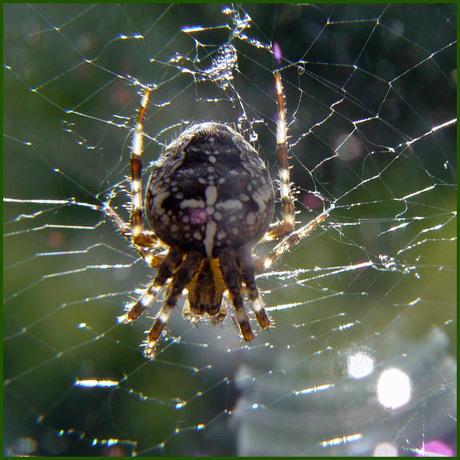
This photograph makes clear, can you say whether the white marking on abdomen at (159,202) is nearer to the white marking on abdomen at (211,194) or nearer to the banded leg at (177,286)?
the white marking on abdomen at (211,194)

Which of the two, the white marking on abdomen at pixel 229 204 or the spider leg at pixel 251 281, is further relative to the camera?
the spider leg at pixel 251 281

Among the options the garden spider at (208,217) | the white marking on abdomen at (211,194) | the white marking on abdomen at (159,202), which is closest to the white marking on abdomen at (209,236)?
the garden spider at (208,217)

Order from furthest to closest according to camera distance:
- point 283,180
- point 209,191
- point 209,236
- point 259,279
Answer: point 259,279 → point 283,180 → point 209,236 → point 209,191

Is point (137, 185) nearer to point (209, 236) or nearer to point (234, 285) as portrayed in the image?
point (209, 236)

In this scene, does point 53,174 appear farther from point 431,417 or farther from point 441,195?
point 431,417

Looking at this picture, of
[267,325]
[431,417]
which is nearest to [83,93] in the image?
[267,325]

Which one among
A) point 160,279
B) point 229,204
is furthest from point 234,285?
point 229,204

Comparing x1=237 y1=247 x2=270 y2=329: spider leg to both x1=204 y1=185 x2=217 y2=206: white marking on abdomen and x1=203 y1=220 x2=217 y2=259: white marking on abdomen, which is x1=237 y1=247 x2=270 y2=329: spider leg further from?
x1=204 y1=185 x2=217 y2=206: white marking on abdomen
